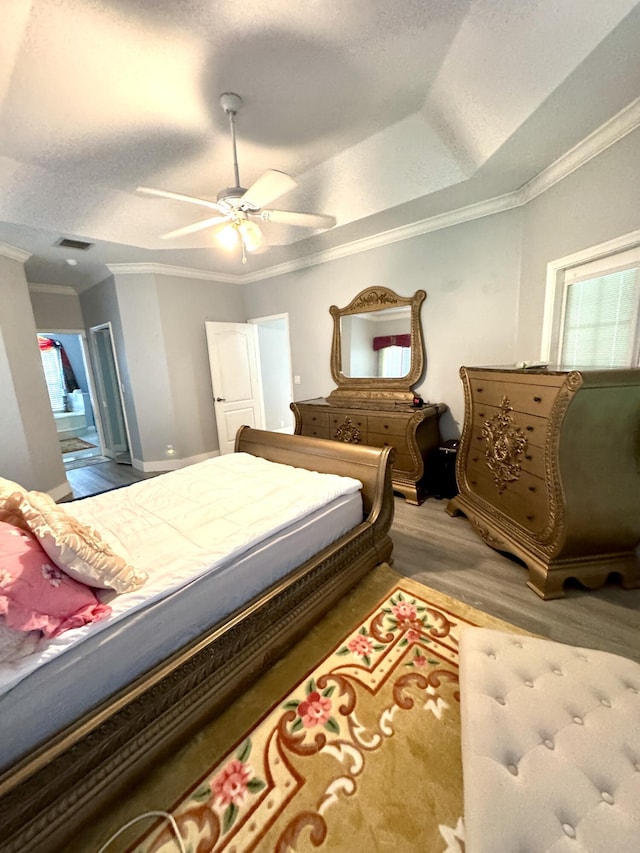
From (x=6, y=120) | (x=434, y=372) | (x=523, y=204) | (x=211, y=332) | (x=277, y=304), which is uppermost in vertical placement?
(x=6, y=120)

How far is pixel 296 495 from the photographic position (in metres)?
1.88

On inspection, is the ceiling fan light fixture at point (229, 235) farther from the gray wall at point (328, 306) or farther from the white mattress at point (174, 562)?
the gray wall at point (328, 306)

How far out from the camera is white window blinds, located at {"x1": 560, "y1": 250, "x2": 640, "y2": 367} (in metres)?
2.02

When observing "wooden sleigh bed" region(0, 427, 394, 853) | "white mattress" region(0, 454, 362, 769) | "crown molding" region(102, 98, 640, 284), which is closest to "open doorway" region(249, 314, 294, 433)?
"crown molding" region(102, 98, 640, 284)

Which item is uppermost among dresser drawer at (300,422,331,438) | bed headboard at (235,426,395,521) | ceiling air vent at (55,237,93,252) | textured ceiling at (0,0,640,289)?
textured ceiling at (0,0,640,289)

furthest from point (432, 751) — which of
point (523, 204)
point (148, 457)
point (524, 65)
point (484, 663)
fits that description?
point (148, 457)

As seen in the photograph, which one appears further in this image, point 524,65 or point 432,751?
point 524,65

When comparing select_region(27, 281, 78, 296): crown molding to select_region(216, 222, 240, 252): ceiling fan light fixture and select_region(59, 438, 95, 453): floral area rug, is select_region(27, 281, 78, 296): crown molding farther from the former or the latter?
select_region(216, 222, 240, 252): ceiling fan light fixture

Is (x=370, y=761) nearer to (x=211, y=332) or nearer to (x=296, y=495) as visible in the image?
(x=296, y=495)

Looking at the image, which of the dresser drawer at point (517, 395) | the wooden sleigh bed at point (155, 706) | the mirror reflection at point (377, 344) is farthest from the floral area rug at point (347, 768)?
the mirror reflection at point (377, 344)

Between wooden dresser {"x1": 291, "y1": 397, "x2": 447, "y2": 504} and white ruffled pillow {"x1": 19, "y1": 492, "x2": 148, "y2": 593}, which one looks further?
wooden dresser {"x1": 291, "y1": 397, "x2": 447, "y2": 504}

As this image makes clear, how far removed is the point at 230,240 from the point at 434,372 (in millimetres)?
2293

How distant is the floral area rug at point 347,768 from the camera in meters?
1.02

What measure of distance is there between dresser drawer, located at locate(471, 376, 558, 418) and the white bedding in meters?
1.13
